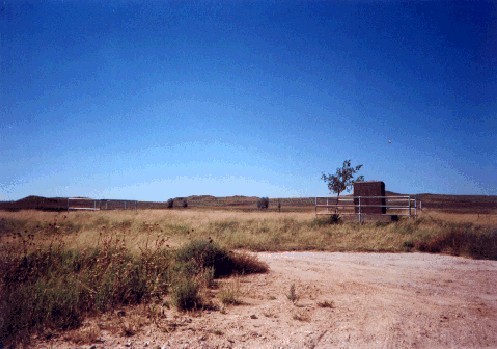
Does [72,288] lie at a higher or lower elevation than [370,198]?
lower

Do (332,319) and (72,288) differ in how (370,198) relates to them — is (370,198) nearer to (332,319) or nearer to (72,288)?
(332,319)

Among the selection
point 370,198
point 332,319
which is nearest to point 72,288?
point 332,319

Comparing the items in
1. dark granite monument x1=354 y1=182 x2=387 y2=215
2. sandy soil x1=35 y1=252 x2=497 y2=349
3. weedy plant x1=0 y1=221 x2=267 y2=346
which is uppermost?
dark granite monument x1=354 y1=182 x2=387 y2=215

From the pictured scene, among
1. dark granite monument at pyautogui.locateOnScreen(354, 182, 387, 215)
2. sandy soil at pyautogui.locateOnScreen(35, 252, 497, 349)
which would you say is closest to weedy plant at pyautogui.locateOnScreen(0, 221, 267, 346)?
sandy soil at pyautogui.locateOnScreen(35, 252, 497, 349)

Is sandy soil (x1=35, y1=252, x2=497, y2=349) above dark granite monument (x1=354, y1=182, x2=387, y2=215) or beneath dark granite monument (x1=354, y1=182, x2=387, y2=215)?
beneath

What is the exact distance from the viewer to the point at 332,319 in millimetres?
4031

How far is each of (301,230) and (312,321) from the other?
35.1ft

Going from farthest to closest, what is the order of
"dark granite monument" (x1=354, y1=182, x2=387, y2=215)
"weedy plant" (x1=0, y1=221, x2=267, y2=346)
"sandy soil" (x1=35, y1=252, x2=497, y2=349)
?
"dark granite monument" (x1=354, y1=182, x2=387, y2=215)
"weedy plant" (x1=0, y1=221, x2=267, y2=346)
"sandy soil" (x1=35, y1=252, x2=497, y2=349)

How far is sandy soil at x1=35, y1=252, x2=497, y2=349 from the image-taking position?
3.41 meters

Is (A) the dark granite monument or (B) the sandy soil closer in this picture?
(B) the sandy soil

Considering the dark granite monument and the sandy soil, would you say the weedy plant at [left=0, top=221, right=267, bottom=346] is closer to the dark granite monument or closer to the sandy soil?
the sandy soil

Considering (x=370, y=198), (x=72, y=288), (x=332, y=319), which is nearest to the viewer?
(x=332, y=319)

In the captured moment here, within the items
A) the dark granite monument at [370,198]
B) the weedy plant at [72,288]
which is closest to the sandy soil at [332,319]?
the weedy plant at [72,288]

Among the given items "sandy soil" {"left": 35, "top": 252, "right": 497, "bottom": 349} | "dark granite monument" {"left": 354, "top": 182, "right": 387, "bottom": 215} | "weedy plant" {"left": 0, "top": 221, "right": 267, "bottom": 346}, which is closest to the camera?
"sandy soil" {"left": 35, "top": 252, "right": 497, "bottom": 349}
